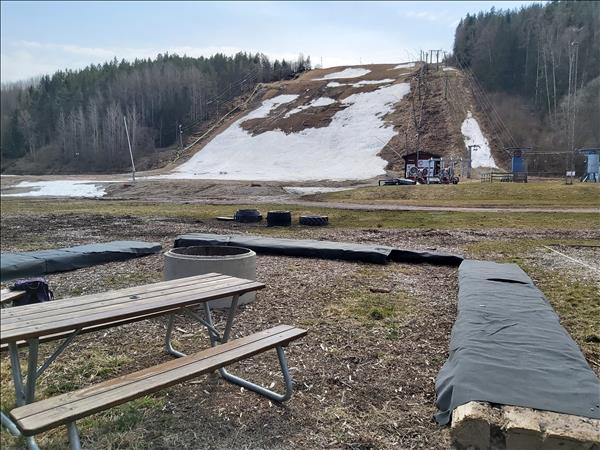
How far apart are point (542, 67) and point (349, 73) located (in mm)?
29096

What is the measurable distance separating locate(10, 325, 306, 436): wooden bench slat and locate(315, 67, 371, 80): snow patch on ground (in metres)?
82.0

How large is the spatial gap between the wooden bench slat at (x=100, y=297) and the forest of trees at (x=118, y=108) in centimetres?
7439

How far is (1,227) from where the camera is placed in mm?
15422

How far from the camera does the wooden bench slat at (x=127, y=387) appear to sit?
7.55ft

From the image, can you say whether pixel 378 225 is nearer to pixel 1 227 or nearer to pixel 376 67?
pixel 1 227

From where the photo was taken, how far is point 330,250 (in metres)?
9.57

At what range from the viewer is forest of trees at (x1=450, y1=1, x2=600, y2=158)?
190ft

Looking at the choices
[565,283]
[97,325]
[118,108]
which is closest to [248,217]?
[565,283]

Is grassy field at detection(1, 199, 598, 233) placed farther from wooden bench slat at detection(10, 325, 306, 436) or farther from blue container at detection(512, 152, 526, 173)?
blue container at detection(512, 152, 526, 173)

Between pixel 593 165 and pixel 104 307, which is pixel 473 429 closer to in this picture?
pixel 104 307

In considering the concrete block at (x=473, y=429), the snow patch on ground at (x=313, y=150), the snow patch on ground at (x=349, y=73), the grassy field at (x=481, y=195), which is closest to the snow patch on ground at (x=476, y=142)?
the snow patch on ground at (x=313, y=150)

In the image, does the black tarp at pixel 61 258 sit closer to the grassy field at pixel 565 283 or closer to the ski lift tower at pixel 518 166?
the grassy field at pixel 565 283

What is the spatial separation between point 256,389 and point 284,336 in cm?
46

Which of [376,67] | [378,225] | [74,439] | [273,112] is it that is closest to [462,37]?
[376,67]
